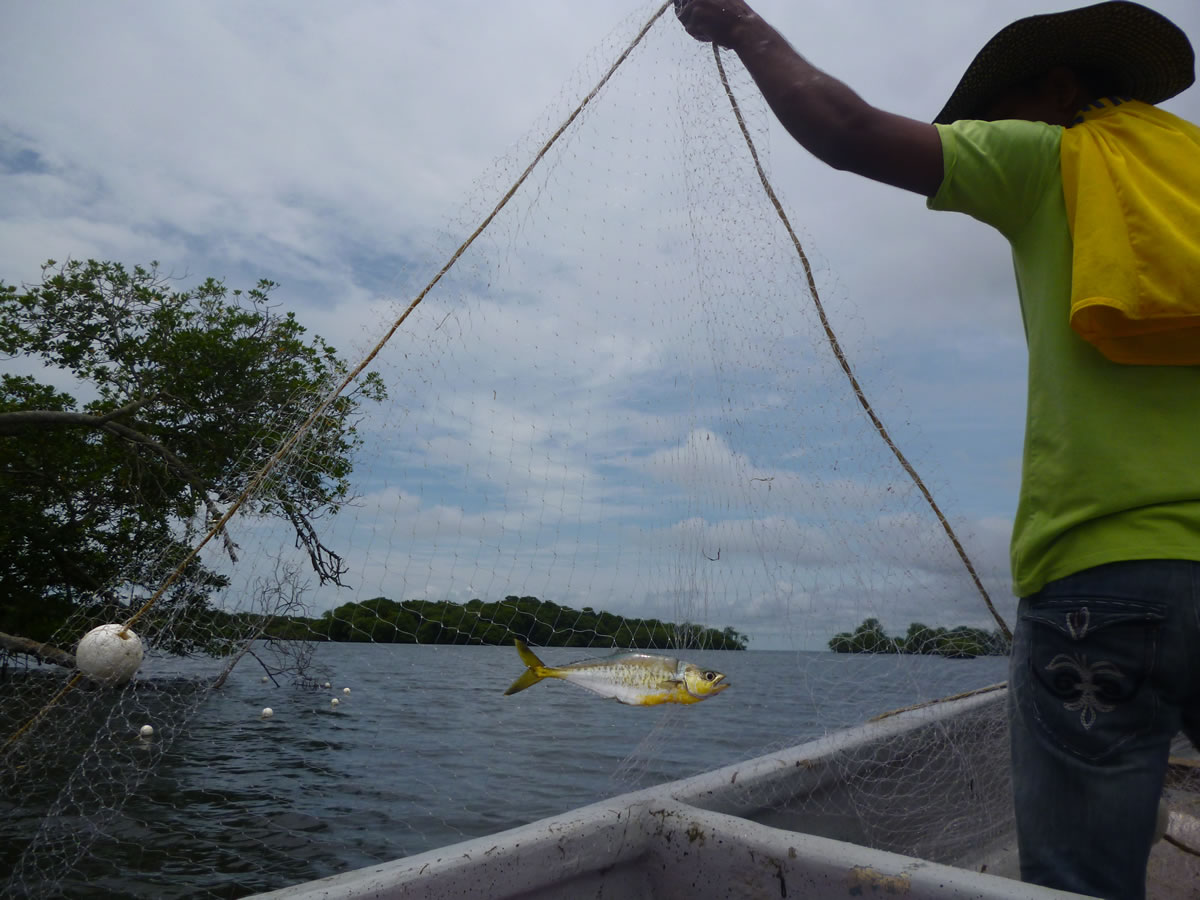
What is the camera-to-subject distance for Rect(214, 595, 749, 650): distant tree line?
2639 mm

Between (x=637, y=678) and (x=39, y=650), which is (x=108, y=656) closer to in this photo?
(x=637, y=678)

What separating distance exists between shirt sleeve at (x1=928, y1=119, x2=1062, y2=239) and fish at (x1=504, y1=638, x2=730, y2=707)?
1.15m

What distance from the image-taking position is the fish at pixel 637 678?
5.88 feet

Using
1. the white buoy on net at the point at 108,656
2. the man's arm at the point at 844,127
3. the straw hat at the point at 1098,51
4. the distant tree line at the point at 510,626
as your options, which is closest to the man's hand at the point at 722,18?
the man's arm at the point at 844,127

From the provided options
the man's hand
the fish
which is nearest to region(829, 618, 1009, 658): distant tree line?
the fish

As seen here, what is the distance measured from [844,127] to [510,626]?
6.85 feet

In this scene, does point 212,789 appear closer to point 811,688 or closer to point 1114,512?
point 811,688

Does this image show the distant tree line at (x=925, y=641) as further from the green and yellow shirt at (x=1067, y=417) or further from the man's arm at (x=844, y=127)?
the man's arm at (x=844, y=127)

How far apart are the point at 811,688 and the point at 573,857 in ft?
3.67

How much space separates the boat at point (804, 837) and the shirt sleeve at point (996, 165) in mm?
1010

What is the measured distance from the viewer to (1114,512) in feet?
3.45

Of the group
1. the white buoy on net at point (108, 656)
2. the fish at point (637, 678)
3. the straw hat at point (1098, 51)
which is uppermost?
the straw hat at point (1098, 51)

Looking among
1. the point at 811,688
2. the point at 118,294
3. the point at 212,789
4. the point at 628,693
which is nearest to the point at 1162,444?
the point at 628,693

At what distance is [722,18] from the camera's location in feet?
4.44
